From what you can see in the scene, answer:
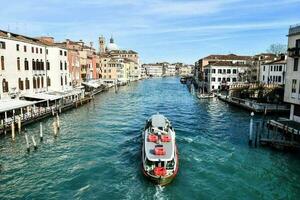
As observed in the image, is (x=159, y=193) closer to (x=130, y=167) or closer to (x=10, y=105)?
(x=130, y=167)

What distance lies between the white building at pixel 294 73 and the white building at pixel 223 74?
4781 centimetres

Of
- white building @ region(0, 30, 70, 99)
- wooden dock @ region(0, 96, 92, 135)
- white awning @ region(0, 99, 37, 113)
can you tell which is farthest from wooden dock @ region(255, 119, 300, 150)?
white building @ region(0, 30, 70, 99)

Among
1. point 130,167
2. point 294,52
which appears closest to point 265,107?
point 294,52

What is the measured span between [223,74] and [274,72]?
17.3m

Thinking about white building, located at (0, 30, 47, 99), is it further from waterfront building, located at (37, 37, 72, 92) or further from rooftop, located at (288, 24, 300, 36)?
rooftop, located at (288, 24, 300, 36)

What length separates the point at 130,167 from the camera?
24.8 m

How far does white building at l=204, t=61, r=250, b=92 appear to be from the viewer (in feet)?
275

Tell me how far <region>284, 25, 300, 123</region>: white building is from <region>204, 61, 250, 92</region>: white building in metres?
47.8

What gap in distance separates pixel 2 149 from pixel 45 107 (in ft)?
60.7

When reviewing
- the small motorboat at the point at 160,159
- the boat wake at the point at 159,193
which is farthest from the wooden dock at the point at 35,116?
the boat wake at the point at 159,193

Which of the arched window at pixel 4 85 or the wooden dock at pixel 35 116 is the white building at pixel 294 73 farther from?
the arched window at pixel 4 85

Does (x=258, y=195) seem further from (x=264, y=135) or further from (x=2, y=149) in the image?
(x=2, y=149)

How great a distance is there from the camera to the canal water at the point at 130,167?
20.5 meters

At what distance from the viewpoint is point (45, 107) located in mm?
46688
